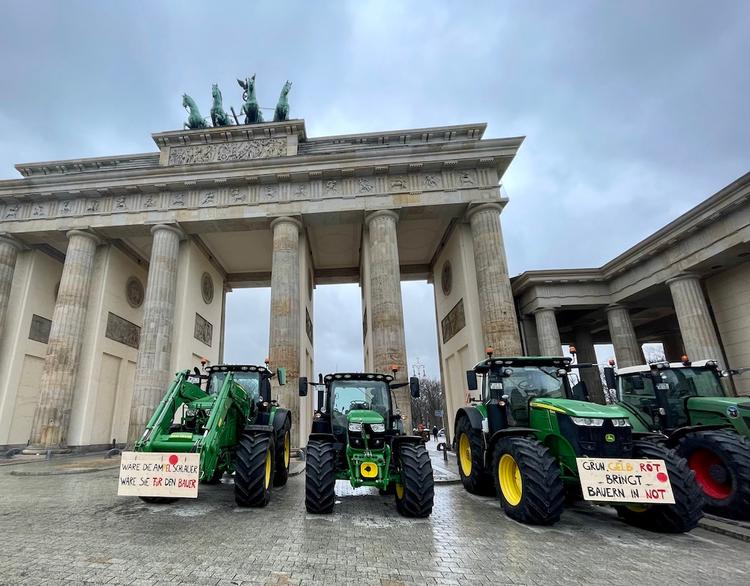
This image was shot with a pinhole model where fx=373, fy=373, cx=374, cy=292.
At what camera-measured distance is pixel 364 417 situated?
600 centimetres

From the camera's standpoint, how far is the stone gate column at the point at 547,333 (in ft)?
61.3

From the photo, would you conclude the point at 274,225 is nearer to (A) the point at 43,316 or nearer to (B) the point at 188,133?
(B) the point at 188,133

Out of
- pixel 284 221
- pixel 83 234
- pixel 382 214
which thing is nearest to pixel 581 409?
pixel 382 214

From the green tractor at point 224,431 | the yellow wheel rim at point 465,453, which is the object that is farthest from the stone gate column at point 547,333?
the green tractor at point 224,431

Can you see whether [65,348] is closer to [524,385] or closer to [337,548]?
[337,548]

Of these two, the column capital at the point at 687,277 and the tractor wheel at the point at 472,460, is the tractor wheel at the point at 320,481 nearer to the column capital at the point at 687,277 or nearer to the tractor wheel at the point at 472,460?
the tractor wheel at the point at 472,460

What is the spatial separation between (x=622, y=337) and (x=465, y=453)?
1584cm

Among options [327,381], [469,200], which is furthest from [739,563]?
[469,200]

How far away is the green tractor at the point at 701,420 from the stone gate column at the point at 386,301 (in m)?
7.47

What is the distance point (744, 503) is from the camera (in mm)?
5172

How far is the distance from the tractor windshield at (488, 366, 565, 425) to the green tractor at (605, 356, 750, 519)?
112cm

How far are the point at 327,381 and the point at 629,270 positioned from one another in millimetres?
17805

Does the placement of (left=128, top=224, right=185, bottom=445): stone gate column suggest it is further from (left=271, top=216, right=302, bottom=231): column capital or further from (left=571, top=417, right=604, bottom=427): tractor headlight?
(left=571, top=417, right=604, bottom=427): tractor headlight

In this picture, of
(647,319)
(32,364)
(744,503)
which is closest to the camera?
(744,503)
